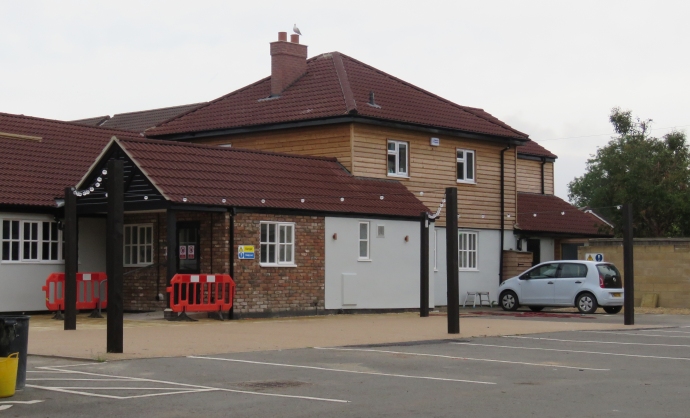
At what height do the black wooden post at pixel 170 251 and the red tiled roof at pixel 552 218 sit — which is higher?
the red tiled roof at pixel 552 218

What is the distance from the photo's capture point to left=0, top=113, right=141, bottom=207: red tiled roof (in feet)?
83.8

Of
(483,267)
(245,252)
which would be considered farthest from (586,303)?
(245,252)

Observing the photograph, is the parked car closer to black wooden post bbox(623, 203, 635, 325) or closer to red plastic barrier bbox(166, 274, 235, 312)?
black wooden post bbox(623, 203, 635, 325)

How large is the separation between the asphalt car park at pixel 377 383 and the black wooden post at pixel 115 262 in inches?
42.2

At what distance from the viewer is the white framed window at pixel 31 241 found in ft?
82.5

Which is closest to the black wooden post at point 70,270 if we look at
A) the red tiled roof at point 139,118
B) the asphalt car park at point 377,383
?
the asphalt car park at point 377,383

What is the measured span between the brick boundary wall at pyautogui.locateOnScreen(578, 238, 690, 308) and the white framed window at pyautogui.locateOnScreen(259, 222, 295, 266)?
39.5 ft

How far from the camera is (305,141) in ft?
101

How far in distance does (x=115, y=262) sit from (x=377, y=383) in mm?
5336

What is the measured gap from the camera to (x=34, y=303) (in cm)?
2562

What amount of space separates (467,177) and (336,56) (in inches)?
225

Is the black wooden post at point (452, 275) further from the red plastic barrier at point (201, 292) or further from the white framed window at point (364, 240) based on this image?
the white framed window at point (364, 240)

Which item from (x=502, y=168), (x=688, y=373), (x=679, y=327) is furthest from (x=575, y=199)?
(x=688, y=373)

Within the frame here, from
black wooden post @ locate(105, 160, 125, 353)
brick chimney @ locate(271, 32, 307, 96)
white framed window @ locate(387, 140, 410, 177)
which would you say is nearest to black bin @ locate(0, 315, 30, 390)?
black wooden post @ locate(105, 160, 125, 353)
